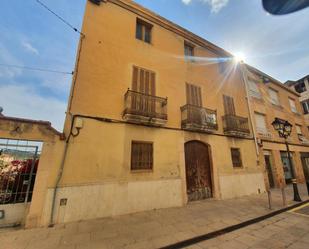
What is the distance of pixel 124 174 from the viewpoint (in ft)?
19.3

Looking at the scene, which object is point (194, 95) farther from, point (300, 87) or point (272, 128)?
point (300, 87)

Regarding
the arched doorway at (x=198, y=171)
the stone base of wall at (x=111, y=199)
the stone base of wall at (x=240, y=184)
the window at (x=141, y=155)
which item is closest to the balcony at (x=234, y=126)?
the arched doorway at (x=198, y=171)

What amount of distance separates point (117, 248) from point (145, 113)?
14.9 feet

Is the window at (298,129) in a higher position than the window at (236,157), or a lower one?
higher

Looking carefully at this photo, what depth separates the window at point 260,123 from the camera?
11608 mm

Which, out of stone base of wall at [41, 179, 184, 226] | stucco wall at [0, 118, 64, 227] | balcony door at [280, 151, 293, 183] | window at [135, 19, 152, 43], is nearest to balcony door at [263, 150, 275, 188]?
balcony door at [280, 151, 293, 183]

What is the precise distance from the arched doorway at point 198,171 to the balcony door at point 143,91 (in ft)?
9.59

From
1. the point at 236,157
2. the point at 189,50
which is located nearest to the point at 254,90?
the point at 236,157

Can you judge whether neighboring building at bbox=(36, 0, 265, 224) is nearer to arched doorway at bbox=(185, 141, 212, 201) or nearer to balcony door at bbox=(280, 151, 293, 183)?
arched doorway at bbox=(185, 141, 212, 201)

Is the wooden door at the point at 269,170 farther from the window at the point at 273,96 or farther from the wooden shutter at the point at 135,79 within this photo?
the wooden shutter at the point at 135,79

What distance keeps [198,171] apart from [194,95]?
14.1 ft

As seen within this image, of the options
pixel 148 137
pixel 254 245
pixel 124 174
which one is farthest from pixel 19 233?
pixel 254 245

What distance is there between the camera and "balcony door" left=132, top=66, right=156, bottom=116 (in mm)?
6543

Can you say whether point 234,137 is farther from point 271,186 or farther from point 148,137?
point 148,137
